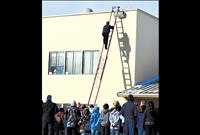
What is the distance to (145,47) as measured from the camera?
23938mm

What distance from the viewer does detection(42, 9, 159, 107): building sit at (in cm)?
2342

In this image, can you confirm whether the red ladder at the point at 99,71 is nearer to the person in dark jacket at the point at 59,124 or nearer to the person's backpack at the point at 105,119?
the person in dark jacket at the point at 59,124

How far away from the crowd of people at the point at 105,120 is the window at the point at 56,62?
32.8 ft

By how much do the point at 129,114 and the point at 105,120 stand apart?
1516 millimetres

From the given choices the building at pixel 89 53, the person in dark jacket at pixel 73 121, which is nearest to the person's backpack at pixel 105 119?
the person in dark jacket at pixel 73 121

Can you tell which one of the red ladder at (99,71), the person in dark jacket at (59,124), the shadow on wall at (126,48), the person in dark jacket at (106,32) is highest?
the person in dark jacket at (106,32)

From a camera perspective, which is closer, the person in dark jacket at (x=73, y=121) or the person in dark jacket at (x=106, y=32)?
the person in dark jacket at (x=73, y=121)

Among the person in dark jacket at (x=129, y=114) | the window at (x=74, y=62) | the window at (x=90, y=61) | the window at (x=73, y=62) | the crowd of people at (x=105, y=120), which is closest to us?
the crowd of people at (x=105, y=120)

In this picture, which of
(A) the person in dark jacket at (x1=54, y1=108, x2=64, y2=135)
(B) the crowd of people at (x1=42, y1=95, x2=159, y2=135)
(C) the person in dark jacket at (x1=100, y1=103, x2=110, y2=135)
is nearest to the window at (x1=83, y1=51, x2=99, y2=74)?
(B) the crowd of people at (x1=42, y1=95, x2=159, y2=135)

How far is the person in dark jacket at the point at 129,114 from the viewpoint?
1315 cm
